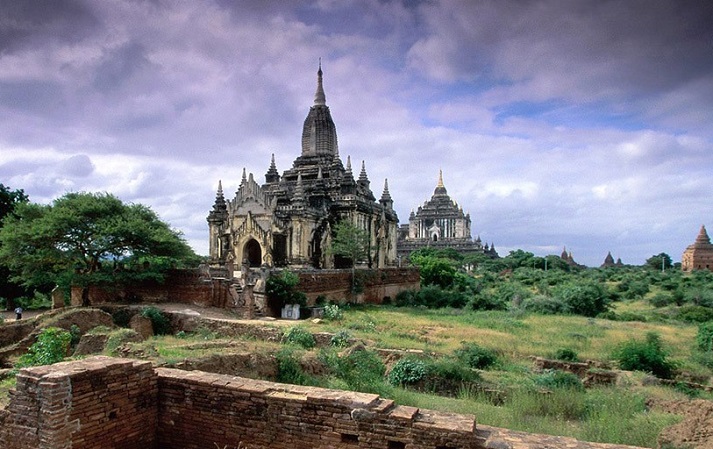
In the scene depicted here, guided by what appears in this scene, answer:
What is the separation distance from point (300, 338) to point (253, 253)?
17.8 m

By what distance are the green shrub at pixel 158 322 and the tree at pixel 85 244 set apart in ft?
9.82

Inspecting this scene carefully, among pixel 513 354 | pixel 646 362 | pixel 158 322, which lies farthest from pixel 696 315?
pixel 158 322

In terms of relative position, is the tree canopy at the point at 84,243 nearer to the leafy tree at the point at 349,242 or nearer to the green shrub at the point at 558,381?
the leafy tree at the point at 349,242

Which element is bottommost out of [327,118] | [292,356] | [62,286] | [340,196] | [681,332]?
[681,332]

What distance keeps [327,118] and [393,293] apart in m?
14.3

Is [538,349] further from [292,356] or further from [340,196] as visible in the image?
[340,196]

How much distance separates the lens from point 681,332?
23.6 metres

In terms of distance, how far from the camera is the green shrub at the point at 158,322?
18391 millimetres

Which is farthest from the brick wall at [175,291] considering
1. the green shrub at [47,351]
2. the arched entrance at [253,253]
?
the green shrub at [47,351]

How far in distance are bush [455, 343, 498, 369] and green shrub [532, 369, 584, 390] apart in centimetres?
195

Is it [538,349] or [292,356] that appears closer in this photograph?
[292,356]

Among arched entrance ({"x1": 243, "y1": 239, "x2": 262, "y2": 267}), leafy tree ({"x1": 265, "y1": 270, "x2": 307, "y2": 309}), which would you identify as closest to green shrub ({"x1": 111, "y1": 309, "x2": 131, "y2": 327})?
leafy tree ({"x1": 265, "y1": 270, "x2": 307, "y2": 309})

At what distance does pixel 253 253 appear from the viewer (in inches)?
1293

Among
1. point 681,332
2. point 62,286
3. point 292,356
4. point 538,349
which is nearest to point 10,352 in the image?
point 62,286
